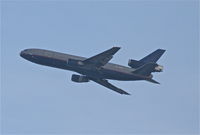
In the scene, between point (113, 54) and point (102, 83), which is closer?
point (113, 54)

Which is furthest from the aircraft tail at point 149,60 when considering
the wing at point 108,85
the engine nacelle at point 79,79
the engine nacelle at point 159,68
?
the engine nacelle at point 79,79

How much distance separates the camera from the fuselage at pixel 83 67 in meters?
101

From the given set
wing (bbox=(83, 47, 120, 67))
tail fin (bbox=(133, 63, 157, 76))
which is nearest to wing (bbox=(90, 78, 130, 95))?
wing (bbox=(83, 47, 120, 67))

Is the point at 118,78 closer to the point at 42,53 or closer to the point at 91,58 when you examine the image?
the point at 91,58

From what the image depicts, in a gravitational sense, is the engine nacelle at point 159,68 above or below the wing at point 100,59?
below

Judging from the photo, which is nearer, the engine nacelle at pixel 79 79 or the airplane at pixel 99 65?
the airplane at pixel 99 65

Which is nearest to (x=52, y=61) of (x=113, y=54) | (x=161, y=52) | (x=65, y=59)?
(x=65, y=59)

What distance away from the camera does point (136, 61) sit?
103438 mm

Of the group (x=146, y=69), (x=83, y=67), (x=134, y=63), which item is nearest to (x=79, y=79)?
(x=83, y=67)

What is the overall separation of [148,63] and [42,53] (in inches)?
593

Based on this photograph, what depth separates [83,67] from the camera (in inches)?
3984

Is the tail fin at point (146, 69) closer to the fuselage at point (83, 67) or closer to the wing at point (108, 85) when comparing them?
the fuselage at point (83, 67)

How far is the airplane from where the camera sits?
100000mm

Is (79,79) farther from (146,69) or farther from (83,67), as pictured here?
(146,69)
